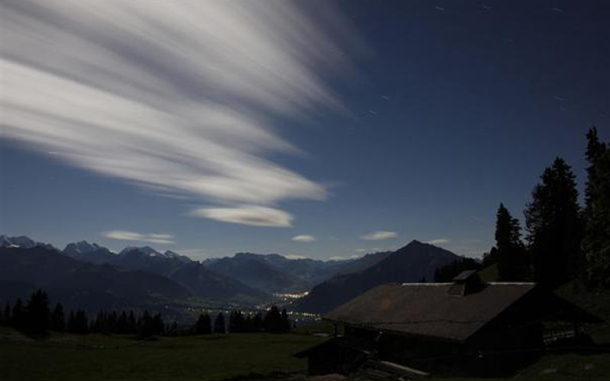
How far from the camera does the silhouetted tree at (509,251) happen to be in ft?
281

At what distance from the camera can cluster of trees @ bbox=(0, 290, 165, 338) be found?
118062mm

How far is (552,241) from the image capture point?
7538cm

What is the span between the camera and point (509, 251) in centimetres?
8769

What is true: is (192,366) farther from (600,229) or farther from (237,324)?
(237,324)

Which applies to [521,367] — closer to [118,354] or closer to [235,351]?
[235,351]

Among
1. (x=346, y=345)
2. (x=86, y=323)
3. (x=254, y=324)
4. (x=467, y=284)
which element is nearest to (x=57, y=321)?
(x=86, y=323)

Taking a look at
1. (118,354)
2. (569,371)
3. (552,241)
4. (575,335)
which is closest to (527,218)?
(552,241)

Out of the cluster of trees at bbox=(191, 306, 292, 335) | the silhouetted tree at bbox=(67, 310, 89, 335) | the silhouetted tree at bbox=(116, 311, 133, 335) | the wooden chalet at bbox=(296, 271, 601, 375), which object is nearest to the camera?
the wooden chalet at bbox=(296, 271, 601, 375)

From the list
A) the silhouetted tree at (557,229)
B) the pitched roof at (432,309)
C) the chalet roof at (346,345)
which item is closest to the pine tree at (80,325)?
the pitched roof at (432,309)

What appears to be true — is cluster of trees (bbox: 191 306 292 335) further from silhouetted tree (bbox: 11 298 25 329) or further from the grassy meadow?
the grassy meadow

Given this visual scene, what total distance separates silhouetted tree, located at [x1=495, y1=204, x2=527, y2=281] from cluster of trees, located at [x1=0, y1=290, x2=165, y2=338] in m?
95.8

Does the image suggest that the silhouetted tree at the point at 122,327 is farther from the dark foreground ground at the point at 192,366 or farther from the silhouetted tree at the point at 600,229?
the silhouetted tree at the point at 600,229

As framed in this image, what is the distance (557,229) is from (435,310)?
43.4 metres

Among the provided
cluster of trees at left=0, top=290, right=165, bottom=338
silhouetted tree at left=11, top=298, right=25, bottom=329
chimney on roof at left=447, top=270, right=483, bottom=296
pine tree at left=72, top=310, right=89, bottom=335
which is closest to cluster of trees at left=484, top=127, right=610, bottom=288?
chimney on roof at left=447, top=270, right=483, bottom=296
